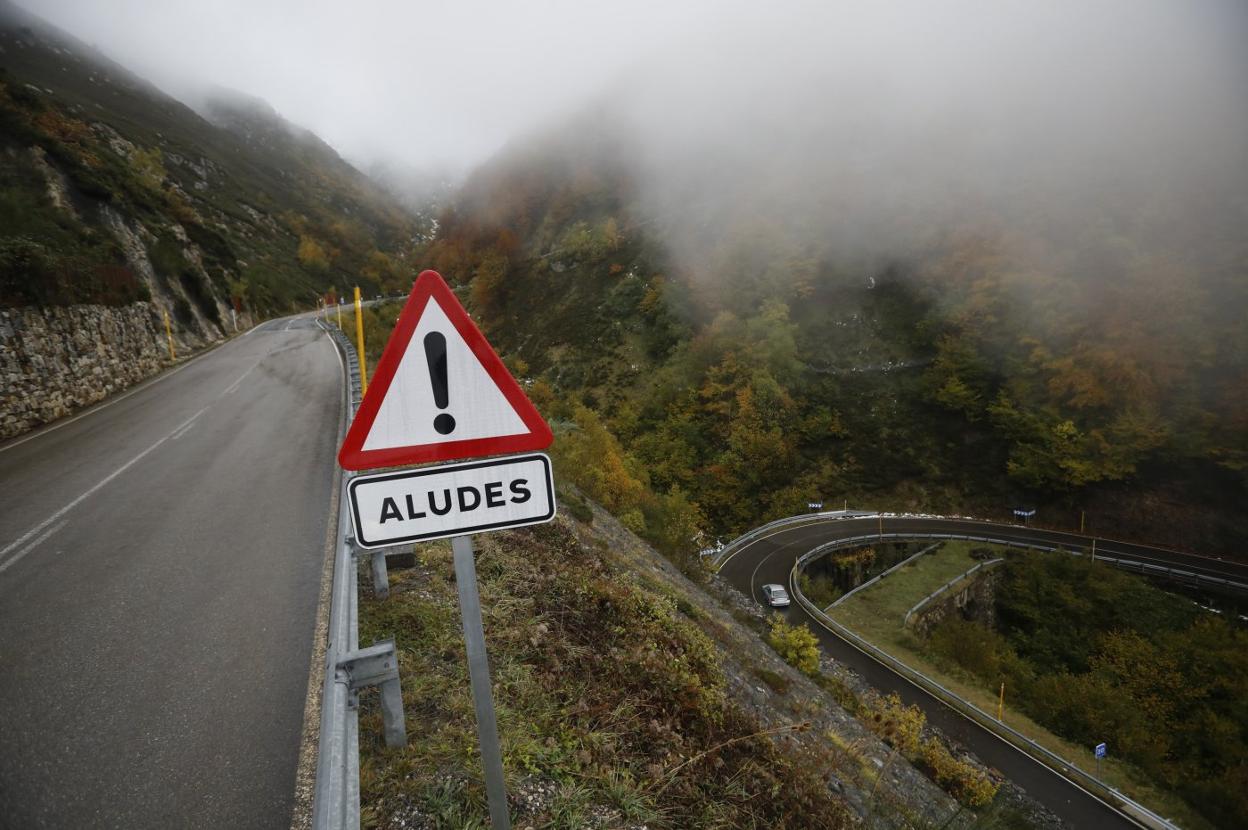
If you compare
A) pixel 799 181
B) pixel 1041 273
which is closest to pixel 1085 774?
pixel 1041 273

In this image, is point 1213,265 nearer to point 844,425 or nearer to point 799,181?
point 844,425

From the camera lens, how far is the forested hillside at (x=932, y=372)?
116ft

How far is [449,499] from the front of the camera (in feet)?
6.22

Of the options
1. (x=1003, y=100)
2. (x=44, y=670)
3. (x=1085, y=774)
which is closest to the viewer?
(x=44, y=670)

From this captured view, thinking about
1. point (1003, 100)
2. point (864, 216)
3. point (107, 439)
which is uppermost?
point (1003, 100)

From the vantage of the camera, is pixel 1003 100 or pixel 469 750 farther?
pixel 1003 100

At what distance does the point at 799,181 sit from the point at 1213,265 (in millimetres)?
46067

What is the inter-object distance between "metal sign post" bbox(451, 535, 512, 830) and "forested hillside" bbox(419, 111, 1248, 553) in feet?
58.5

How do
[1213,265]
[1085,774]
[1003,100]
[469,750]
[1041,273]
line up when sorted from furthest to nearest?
[1003,100] < [1041,273] < [1213,265] < [1085,774] < [469,750]

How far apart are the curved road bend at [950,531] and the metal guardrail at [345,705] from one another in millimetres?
25169

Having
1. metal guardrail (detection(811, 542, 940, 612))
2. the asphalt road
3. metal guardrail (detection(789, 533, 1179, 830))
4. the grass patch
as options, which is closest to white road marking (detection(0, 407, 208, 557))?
the asphalt road

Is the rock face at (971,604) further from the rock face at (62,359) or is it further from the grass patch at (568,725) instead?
the rock face at (62,359)

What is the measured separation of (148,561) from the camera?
582cm

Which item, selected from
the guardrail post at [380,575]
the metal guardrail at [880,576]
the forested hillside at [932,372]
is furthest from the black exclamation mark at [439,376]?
the metal guardrail at [880,576]
